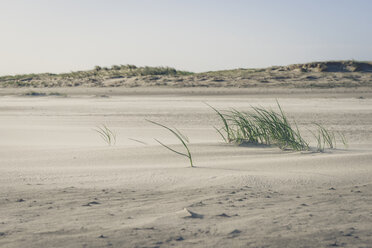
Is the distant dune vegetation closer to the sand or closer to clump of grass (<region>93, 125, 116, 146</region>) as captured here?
clump of grass (<region>93, 125, 116, 146</region>)

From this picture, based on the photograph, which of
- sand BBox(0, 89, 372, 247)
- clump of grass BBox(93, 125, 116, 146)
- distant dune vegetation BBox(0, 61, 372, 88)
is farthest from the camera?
distant dune vegetation BBox(0, 61, 372, 88)

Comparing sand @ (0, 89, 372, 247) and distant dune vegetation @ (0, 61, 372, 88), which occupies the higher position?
distant dune vegetation @ (0, 61, 372, 88)

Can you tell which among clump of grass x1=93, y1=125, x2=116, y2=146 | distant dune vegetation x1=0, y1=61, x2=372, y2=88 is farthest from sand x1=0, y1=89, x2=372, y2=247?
distant dune vegetation x1=0, y1=61, x2=372, y2=88

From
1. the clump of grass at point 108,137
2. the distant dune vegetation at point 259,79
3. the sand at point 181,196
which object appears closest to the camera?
the sand at point 181,196

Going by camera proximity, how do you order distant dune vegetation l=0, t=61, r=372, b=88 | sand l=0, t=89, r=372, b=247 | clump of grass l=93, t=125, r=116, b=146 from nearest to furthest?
1. sand l=0, t=89, r=372, b=247
2. clump of grass l=93, t=125, r=116, b=146
3. distant dune vegetation l=0, t=61, r=372, b=88

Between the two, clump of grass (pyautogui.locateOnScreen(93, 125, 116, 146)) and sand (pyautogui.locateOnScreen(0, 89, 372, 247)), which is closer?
sand (pyautogui.locateOnScreen(0, 89, 372, 247))

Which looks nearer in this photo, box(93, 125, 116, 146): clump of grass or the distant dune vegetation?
box(93, 125, 116, 146): clump of grass

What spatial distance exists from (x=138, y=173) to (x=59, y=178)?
0.54 meters

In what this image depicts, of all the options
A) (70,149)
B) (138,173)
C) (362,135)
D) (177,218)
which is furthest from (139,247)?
(362,135)

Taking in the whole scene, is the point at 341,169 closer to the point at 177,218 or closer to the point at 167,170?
the point at 167,170

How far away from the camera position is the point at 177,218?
2.02 meters

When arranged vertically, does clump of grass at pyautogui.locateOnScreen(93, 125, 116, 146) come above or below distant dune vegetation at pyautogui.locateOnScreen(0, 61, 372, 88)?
below

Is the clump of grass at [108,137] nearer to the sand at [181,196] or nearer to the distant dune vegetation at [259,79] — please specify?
the sand at [181,196]

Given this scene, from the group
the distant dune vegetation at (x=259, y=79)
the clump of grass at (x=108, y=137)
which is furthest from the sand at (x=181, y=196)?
the distant dune vegetation at (x=259, y=79)
